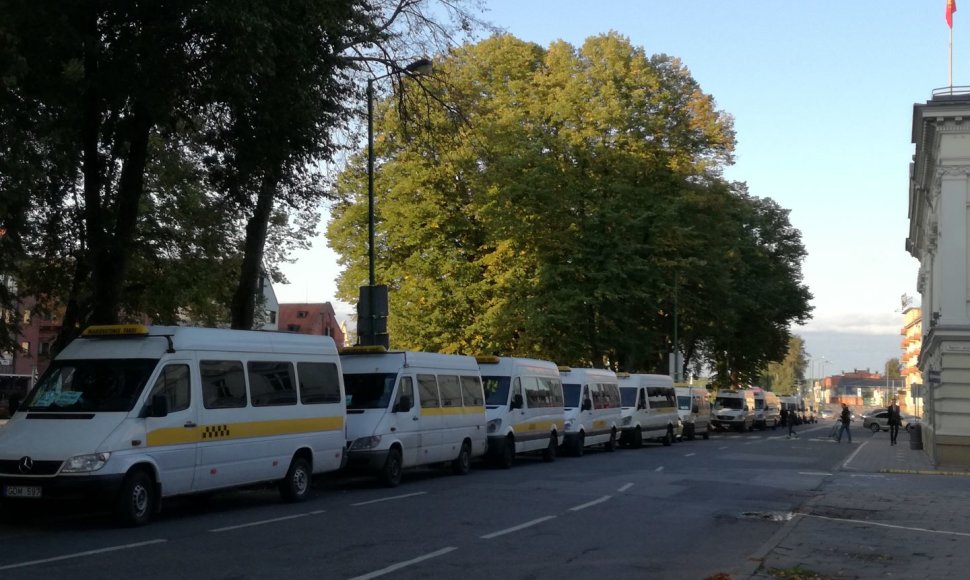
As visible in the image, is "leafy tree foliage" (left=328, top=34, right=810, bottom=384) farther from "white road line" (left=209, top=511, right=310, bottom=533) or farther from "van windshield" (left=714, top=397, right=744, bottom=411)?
"white road line" (left=209, top=511, right=310, bottom=533)

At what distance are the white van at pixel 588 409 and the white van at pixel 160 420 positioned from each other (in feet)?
54.0

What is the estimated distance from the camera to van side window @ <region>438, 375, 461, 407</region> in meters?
24.2

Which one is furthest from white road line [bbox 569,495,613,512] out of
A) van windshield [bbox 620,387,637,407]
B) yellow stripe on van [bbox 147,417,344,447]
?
van windshield [bbox 620,387,637,407]

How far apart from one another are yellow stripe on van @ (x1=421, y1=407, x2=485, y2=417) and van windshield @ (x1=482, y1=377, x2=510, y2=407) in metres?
1.88

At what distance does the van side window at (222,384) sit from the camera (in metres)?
16.2

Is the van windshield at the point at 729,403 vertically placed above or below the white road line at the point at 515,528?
above

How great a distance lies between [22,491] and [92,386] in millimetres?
1779

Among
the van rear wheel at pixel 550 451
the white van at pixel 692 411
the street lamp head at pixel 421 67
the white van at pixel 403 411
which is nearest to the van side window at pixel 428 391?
the white van at pixel 403 411

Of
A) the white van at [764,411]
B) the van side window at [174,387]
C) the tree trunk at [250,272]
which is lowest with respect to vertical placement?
the white van at [764,411]

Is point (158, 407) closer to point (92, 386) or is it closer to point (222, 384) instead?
point (92, 386)

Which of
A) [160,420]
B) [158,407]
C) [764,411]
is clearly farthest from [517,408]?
[764,411]

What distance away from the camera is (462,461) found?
82.9 feet

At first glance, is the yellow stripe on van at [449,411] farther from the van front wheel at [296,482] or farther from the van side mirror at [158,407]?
the van side mirror at [158,407]

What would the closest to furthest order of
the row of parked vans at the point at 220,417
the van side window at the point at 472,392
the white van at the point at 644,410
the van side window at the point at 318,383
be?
1. the row of parked vans at the point at 220,417
2. the van side window at the point at 318,383
3. the van side window at the point at 472,392
4. the white van at the point at 644,410
